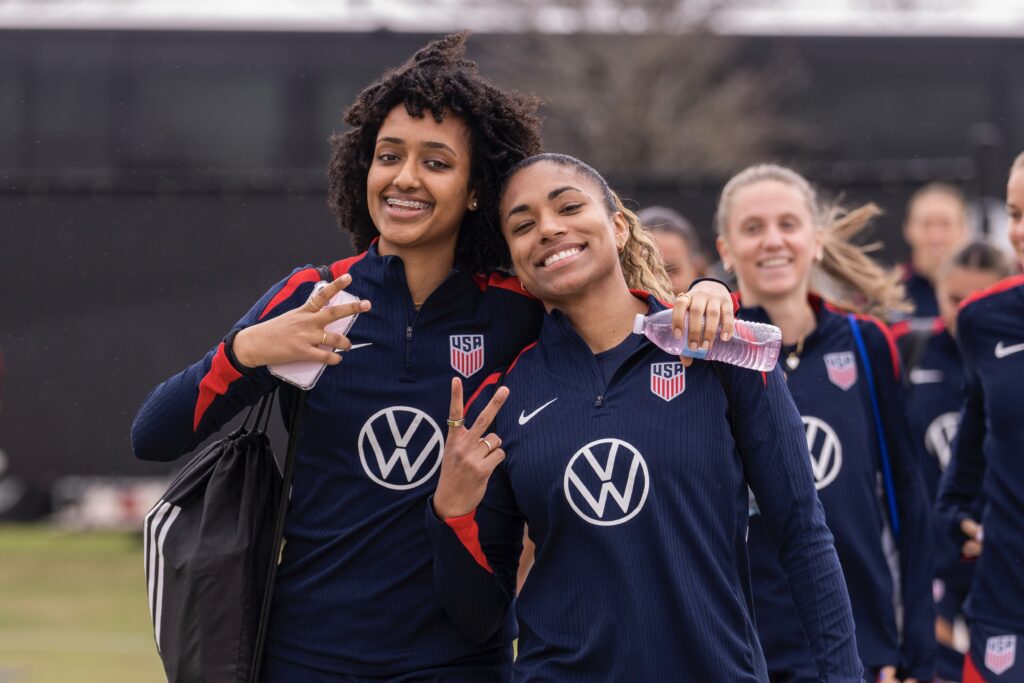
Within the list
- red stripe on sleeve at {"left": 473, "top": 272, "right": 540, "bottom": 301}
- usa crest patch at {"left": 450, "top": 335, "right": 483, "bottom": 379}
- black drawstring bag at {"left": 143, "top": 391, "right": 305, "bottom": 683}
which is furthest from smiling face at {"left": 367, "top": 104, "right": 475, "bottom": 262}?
black drawstring bag at {"left": 143, "top": 391, "right": 305, "bottom": 683}

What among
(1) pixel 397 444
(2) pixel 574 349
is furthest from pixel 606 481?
(1) pixel 397 444

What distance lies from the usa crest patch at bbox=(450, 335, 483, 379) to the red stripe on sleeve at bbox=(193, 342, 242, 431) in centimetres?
51

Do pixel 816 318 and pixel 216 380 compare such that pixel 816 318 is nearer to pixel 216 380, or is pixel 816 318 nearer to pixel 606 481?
pixel 606 481

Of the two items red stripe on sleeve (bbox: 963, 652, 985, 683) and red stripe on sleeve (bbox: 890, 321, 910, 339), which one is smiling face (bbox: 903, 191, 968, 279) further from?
red stripe on sleeve (bbox: 963, 652, 985, 683)

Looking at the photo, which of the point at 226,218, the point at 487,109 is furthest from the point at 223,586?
the point at 226,218

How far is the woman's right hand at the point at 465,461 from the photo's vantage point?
9.59 feet

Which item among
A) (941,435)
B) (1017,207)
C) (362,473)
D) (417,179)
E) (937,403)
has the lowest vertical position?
(941,435)

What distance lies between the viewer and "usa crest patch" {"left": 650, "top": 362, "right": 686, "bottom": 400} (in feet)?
9.66

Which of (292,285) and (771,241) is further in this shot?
(771,241)

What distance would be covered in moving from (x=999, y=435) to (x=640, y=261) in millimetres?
1390

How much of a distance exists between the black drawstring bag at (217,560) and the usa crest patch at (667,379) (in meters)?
0.82

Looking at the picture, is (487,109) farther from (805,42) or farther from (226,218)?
(805,42)

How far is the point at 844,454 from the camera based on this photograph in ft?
13.3

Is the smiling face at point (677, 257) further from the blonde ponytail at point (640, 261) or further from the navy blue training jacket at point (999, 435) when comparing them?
the blonde ponytail at point (640, 261)
